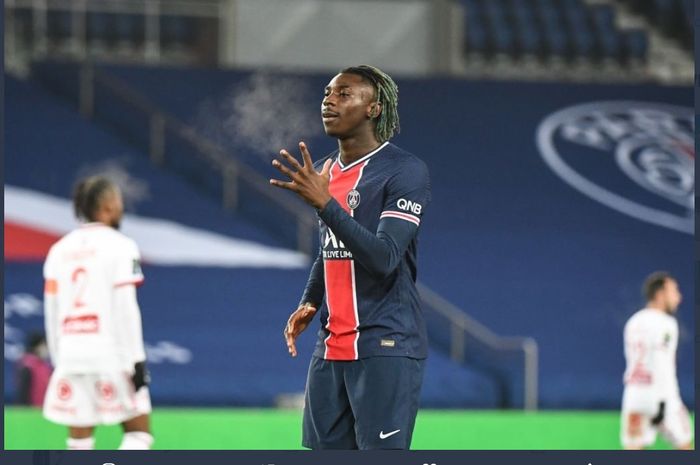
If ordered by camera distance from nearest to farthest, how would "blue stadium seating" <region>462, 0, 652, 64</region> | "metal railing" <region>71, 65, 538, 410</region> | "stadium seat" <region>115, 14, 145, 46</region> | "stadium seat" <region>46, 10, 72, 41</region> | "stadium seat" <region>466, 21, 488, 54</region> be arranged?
"metal railing" <region>71, 65, 538, 410</region>
"stadium seat" <region>46, 10, 72, 41</region>
"stadium seat" <region>115, 14, 145, 46</region>
"stadium seat" <region>466, 21, 488, 54</region>
"blue stadium seating" <region>462, 0, 652, 64</region>

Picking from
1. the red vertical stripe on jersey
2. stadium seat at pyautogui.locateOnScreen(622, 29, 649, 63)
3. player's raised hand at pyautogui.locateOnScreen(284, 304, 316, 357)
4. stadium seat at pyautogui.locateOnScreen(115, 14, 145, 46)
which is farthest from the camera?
stadium seat at pyautogui.locateOnScreen(622, 29, 649, 63)

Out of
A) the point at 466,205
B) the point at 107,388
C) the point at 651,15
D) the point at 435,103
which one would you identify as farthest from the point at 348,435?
the point at 651,15

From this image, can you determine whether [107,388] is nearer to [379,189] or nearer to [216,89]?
[379,189]

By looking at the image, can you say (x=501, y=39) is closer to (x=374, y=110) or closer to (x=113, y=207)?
(x=113, y=207)

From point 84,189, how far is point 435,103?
1187 cm

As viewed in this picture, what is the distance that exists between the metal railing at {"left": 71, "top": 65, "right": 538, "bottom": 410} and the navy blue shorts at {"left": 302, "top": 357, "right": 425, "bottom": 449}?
10.3 metres

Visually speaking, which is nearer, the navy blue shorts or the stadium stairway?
the navy blue shorts

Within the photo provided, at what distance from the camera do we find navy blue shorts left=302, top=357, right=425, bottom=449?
4.01 metres

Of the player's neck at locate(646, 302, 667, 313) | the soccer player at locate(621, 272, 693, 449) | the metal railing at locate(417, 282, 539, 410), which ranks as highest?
the metal railing at locate(417, 282, 539, 410)

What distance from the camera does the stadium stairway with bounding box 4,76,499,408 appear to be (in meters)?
14.1

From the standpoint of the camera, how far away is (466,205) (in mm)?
16844

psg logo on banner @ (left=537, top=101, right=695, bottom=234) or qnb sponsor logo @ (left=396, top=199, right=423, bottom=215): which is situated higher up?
psg logo on banner @ (left=537, top=101, right=695, bottom=234)

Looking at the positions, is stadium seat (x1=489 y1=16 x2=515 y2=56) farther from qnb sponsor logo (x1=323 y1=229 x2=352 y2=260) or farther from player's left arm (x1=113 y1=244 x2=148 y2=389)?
qnb sponsor logo (x1=323 y1=229 x2=352 y2=260)

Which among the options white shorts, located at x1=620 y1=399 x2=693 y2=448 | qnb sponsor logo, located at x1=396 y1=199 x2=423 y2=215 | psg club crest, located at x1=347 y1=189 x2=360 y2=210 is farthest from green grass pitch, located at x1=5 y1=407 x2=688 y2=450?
qnb sponsor logo, located at x1=396 y1=199 x2=423 y2=215
